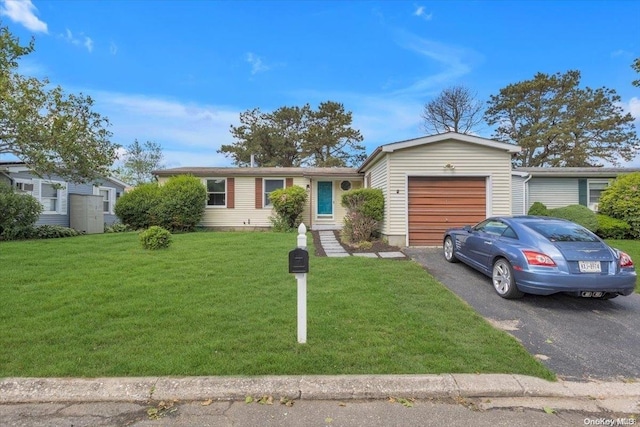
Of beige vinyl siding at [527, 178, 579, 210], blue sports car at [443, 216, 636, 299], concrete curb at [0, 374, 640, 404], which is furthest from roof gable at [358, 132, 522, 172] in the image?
concrete curb at [0, 374, 640, 404]

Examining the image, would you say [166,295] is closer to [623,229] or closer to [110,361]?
[110,361]

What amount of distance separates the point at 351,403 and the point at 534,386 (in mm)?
1684

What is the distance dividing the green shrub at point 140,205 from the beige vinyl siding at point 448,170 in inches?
402

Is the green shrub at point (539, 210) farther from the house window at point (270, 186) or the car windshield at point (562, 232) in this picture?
the house window at point (270, 186)

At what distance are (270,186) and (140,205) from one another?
5.75m

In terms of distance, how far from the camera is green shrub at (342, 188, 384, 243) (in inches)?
412

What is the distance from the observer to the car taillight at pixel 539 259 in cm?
503

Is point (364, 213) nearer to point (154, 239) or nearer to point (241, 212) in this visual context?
point (154, 239)

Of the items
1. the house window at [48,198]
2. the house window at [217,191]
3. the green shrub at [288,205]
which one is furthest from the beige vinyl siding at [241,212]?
the house window at [48,198]

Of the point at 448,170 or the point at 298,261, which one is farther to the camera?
the point at 448,170

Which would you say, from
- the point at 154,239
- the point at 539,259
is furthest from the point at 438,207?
the point at 154,239

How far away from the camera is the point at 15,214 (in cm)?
1206

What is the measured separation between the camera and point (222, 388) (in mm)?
2859

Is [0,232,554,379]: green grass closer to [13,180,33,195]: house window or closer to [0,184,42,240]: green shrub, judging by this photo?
[0,184,42,240]: green shrub
